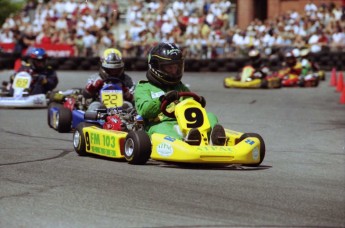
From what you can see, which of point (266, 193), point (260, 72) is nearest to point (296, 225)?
point (266, 193)

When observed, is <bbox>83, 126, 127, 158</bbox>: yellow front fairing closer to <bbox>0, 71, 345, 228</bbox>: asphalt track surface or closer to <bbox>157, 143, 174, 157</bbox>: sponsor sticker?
<bbox>0, 71, 345, 228</bbox>: asphalt track surface

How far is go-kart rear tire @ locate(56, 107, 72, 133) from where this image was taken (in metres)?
11.4

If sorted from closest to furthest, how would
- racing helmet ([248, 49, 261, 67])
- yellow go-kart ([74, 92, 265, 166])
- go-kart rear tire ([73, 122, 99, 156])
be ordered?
yellow go-kart ([74, 92, 265, 166]) → go-kart rear tire ([73, 122, 99, 156]) → racing helmet ([248, 49, 261, 67])

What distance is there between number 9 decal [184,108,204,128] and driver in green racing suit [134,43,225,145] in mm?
141

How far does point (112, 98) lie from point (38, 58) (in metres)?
4.76

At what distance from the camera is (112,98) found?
1073 cm

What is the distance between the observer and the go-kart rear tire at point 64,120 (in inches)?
448

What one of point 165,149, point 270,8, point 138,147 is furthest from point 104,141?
point 270,8

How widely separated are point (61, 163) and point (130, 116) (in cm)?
Result: 138

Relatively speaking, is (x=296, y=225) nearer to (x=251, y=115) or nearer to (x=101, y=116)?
(x=101, y=116)

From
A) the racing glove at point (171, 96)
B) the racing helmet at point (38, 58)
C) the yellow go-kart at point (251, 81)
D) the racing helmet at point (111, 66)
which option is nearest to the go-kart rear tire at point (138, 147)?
the racing glove at point (171, 96)

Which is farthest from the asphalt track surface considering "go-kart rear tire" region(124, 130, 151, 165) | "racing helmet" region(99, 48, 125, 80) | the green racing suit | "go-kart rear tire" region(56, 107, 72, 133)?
"racing helmet" region(99, 48, 125, 80)


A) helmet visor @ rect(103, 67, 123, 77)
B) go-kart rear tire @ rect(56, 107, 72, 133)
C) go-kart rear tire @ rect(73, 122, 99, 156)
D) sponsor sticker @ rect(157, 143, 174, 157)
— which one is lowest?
go-kart rear tire @ rect(56, 107, 72, 133)

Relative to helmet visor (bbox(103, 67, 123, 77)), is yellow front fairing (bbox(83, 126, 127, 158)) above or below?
below
